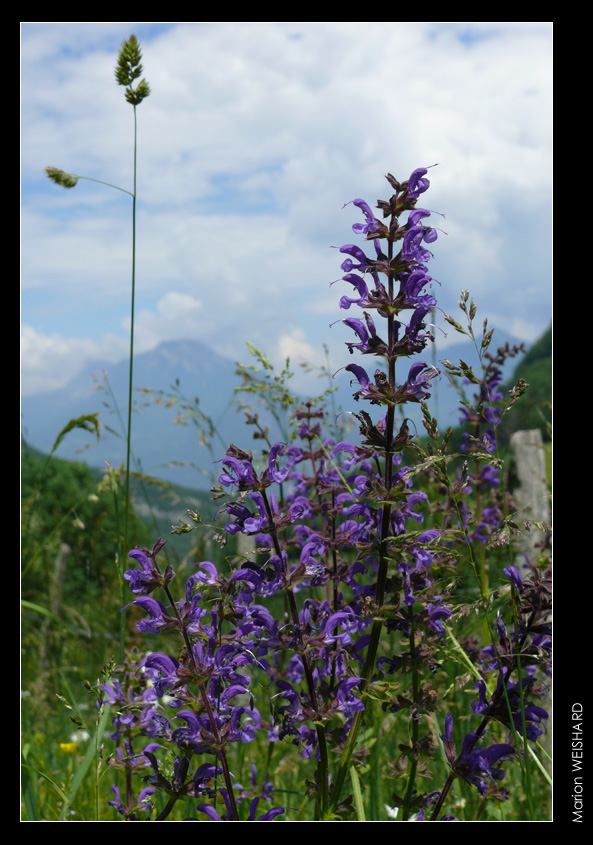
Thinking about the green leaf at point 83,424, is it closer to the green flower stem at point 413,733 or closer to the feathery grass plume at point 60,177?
the feathery grass plume at point 60,177

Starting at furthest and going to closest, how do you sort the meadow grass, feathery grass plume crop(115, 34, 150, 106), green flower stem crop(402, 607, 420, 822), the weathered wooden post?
1. the weathered wooden post
2. feathery grass plume crop(115, 34, 150, 106)
3. green flower stem crop(402, 607, 420, 822)
4. the meadow grass

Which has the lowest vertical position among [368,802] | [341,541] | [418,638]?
[368,802]

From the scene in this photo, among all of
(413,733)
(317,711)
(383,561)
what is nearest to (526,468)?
(413,733)

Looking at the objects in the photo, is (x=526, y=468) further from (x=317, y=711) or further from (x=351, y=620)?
(x=317, y=711)

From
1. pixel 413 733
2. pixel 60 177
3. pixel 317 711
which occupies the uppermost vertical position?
pixel 60 177

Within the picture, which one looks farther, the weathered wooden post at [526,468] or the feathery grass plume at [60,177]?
the weathered wooden post at [526,468]

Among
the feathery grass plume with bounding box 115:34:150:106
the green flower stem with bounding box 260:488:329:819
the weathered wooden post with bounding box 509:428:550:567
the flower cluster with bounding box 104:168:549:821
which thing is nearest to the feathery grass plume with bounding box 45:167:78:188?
the feathery grass plume with bounding box 115:34:150:106

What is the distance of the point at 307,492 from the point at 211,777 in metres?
1.05

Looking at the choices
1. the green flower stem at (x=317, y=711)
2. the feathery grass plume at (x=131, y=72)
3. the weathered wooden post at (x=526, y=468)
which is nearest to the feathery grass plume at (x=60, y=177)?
the feathery grass plume at (x=131, y=72)

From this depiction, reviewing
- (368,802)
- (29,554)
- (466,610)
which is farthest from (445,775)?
(29,554)

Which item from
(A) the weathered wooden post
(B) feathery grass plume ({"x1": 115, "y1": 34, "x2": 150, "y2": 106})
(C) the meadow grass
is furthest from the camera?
(A) the weathered wooden post

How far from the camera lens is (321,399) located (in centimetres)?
280

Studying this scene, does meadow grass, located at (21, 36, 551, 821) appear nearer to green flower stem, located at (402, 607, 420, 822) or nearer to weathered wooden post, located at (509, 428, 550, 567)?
green flower stem, located at (402, 607, 420, 822)
